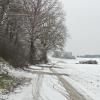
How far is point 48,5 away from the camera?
54188mm

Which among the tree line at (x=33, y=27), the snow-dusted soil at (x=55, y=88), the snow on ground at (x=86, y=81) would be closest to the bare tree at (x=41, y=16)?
the tree line at (x=33, y=27)

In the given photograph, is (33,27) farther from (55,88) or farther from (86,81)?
(55,88)

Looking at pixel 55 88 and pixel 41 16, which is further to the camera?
pixel 41 16

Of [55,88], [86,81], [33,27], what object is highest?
[33,27]

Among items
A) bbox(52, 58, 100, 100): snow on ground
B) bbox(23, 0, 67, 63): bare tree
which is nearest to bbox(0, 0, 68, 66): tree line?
bbox(23, 0, 67, 63): bare tree

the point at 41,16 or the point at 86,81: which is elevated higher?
the point at 41,16

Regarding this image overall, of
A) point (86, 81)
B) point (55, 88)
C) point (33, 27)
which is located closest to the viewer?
point (55, 88)

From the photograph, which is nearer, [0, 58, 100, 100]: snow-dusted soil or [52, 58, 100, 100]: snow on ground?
[0, 58, 100, 100]: snow-dusted soil

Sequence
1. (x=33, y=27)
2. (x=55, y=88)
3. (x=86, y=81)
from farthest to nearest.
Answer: (x=33, y=27) < (x=86, y=81) < (x=55, y=88)

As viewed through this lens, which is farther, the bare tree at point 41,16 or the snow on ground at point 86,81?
the bare tree at point 41,16

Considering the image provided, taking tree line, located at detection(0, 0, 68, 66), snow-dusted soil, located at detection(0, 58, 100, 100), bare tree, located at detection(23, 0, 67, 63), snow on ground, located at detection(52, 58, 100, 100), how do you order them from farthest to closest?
1. bare tree, located at detection(23, 0, 67, 63)
2. tree line, located at detection(0, 0, 68, 66)
3. snow on ground, located at detection(52, 58, 100, 100)
4. snow-dusted soil, located at detection(0, 58, 100, 100)

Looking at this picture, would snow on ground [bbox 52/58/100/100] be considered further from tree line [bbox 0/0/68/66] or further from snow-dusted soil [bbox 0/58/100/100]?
tree line [bbox 0/0/68/66]

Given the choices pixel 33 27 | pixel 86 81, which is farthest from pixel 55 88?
pixel 33 27

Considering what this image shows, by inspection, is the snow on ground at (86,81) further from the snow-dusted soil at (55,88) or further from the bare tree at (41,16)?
the bare tree at (41,16)
